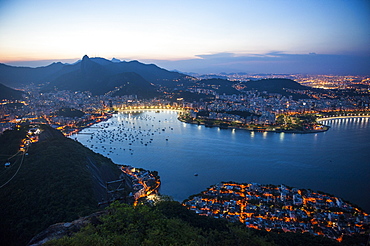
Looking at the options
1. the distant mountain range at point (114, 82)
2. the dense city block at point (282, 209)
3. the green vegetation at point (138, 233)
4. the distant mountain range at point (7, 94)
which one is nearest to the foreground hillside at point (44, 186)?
the green vegetation at point (138, 233)

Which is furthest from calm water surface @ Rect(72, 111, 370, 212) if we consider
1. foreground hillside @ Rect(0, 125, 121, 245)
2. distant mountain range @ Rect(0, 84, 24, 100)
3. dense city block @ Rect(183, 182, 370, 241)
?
distant mountain range @ Rect(0, 84, 24, 100)

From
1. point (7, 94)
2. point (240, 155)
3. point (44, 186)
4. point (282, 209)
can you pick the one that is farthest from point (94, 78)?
point (282, 209)

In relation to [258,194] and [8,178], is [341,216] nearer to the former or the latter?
[258,194]

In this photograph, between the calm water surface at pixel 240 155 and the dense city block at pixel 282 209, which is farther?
the calm water surface at pixel 240 155

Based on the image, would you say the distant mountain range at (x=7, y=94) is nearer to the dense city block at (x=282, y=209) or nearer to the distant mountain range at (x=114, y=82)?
the distant mountain range at (x=114, y=82)

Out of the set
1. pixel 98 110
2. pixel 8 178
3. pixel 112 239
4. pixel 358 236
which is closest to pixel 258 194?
pixel 358 236

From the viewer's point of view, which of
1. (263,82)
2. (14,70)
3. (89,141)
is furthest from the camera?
(14,70)
